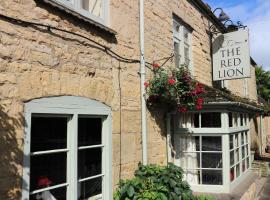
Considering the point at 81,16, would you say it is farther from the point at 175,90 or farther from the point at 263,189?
the point at 263,189

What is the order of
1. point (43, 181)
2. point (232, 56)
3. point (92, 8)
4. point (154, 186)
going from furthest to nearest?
point (232, 56) < point (92, 8) < point (154, 186) < point (43, 181)

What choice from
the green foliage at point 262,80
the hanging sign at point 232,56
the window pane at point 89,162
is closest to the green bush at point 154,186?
the window pane at point 89,162

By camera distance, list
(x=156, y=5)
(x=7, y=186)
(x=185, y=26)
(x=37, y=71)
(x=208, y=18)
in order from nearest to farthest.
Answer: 1. (x=7, y=186)
2. (x=37, y=71)
3. (x=156, y=5)
4. (x=185, y=26)
5. (x=208, y=18)

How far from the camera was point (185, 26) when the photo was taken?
882cm

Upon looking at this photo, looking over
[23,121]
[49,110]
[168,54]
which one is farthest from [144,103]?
[23,121]

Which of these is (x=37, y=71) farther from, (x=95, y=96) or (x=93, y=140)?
(x=93, y=140)

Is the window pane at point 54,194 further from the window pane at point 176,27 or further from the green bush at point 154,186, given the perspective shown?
the window pane at point 176,27

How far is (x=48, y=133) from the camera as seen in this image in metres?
4.22

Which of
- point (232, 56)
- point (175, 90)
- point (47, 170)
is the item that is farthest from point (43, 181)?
point (232, 56)

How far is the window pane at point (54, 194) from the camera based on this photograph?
157 inches

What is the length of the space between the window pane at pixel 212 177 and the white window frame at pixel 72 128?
2961mm

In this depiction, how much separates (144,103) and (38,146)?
95.4 inches

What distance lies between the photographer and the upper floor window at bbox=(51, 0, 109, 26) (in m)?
4.76

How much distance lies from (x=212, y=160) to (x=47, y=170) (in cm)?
421
